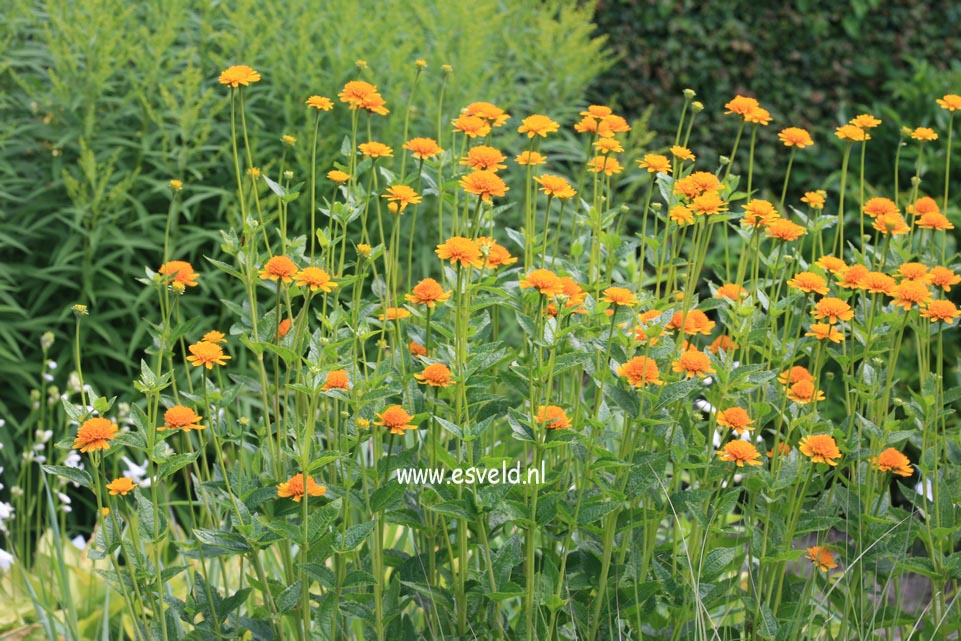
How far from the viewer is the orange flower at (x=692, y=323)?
1730mm

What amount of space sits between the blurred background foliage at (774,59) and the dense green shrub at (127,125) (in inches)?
67.7

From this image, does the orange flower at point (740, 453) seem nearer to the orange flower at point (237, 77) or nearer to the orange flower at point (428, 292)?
the orange flower at point (428, 292)

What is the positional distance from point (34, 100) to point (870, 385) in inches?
95.9

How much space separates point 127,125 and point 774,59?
3171 mm

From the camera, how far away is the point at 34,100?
3.13 meters

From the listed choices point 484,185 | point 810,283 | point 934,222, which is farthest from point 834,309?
point 484,185

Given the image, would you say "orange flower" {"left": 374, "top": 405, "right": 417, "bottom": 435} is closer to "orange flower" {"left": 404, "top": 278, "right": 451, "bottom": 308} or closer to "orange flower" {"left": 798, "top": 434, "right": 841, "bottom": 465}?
"orange flower" {"left": 404, "top": 278, "right": 451, "bottom": 308}

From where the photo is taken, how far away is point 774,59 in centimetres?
522

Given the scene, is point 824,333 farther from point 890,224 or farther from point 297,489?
point 297,489

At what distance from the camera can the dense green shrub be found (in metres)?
2.91

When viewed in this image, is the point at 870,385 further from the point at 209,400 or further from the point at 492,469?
the point at 209,400

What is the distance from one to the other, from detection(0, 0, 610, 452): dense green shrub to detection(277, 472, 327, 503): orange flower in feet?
4.52

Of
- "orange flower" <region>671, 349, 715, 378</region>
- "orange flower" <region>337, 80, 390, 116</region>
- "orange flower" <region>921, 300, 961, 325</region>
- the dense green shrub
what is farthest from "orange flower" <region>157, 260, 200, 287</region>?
the dense green shrub

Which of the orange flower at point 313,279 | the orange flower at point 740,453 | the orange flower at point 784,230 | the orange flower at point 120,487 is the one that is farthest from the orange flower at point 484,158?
the orange flower at point 120,487
